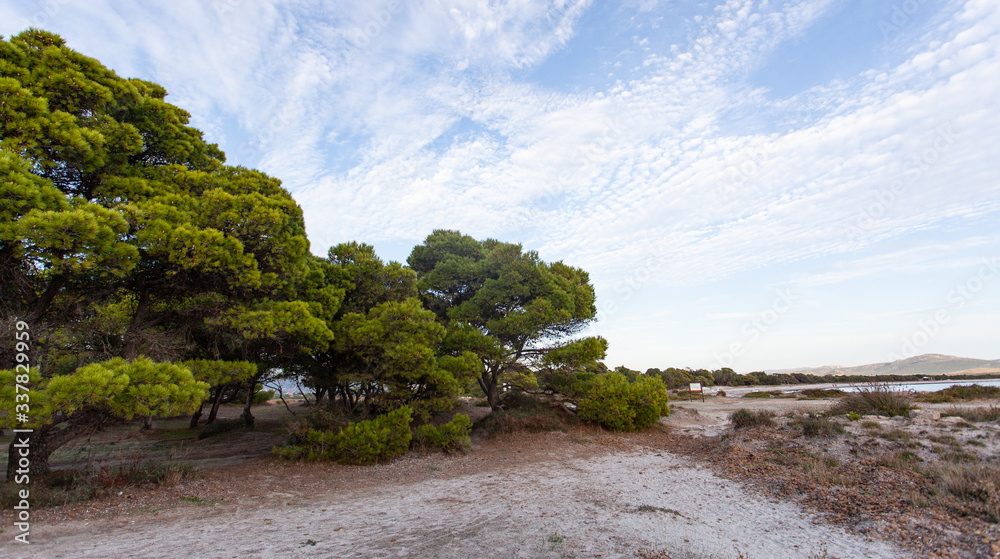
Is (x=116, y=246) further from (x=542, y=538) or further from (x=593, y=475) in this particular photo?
(x=593, y=475)

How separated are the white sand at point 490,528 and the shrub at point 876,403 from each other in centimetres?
662

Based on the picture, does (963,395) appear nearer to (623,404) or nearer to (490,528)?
(623,404)

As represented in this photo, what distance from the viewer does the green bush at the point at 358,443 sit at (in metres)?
10.2

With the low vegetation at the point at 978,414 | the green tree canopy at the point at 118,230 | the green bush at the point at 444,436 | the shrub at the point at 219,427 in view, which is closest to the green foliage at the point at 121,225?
the green tree canopy at the point at 118,230

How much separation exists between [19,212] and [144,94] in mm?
4385

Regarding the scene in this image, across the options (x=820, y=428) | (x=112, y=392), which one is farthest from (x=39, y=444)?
(x=820, y=428)

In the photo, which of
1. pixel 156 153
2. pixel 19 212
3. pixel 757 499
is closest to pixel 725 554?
pixel 757 499

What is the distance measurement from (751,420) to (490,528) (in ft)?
31.3

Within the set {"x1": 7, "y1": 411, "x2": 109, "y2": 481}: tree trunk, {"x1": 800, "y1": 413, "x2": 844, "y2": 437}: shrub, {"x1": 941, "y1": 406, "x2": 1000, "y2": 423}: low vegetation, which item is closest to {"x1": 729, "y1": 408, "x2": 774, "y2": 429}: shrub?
{"x1": 800, "y1": 413, "x2": 844, "y2": 437}: shrub

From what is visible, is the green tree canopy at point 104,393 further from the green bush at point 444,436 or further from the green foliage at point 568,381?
the green foliage at point 568,381

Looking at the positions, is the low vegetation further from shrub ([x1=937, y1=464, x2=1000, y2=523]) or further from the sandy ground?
the sandy ground

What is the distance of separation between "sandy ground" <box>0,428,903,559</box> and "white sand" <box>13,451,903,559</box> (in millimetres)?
18

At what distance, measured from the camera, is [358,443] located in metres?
10.2

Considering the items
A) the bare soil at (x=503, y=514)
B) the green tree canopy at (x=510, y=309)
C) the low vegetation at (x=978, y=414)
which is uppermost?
the green tree canopy at (x=510, y=309)
